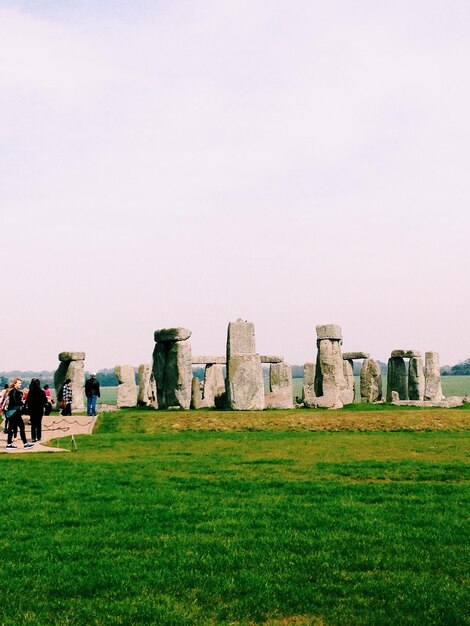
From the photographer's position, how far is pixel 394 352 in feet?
120

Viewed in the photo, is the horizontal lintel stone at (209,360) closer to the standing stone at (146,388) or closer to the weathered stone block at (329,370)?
the standing stone at (146,388)

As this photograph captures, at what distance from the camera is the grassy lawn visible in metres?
5.62

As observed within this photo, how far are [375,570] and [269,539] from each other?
1.32 m

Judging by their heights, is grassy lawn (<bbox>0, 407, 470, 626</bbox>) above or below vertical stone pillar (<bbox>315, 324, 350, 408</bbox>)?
below

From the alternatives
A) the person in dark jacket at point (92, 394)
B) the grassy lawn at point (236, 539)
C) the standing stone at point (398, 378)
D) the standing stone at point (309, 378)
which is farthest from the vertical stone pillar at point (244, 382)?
the grassy lawn at point (236, 539)

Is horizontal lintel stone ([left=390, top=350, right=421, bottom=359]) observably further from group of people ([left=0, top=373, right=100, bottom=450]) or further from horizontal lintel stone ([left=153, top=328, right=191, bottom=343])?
group of people ([left=0, top=373, right=100, bottom=450])

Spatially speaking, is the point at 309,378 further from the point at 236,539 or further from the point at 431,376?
the point at 236,539

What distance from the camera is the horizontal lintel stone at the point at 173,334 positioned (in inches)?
1117

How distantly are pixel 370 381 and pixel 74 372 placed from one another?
1476cm

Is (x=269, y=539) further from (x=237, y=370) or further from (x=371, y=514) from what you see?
(x=237, y=370)

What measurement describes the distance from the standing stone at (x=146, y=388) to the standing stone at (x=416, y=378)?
501 inches

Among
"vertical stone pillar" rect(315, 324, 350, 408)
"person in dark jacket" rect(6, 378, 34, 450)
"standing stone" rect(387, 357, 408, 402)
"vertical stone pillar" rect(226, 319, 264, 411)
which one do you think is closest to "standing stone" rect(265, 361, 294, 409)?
"vertical stone pillar" rect(315, 324, 350, 408)

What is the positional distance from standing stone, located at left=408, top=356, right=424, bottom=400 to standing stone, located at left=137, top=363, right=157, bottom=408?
12.7 metres

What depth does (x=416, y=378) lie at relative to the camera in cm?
3641
